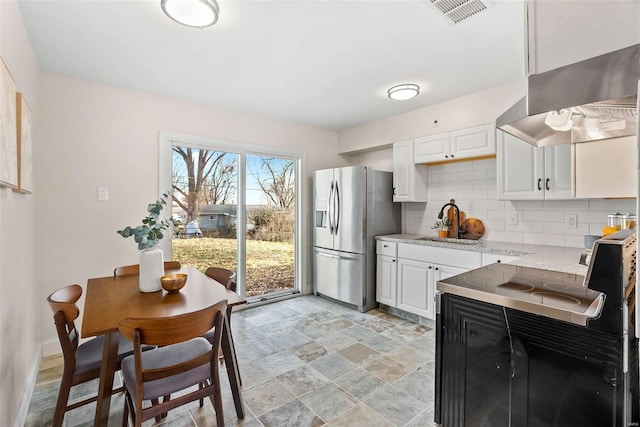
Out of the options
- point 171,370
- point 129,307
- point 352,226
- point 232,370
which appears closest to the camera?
point 171,370

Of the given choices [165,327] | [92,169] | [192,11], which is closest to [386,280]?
[165,327]

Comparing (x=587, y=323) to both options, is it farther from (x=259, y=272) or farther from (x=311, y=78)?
(x=259, y=272)

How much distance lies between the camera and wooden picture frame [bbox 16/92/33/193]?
5.59 feet

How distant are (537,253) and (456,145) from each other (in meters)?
1.33

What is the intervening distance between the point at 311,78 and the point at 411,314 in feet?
8.71

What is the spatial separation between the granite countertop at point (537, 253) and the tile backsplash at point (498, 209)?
0.44 ft

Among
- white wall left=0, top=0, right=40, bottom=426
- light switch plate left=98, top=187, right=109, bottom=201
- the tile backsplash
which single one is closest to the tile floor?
white wall left=0, top=0, right=40, bottom=426

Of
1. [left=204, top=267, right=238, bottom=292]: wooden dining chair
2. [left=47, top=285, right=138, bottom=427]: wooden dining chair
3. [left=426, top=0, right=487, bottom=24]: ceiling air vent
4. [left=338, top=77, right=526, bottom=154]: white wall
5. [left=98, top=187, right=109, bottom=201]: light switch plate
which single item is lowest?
[left=47, top=285, right=138, bottom=427]: wooden dining chair

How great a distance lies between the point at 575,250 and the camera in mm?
2545

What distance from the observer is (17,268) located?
Result: 1.83 m

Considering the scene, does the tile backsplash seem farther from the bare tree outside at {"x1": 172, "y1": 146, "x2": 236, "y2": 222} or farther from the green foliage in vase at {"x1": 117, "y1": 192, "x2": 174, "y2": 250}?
the green foliage in vase at {"x1": 117, "y1": 192, "x2": 174, "y2": 250}

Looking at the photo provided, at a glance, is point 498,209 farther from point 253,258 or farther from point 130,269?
point 130,269

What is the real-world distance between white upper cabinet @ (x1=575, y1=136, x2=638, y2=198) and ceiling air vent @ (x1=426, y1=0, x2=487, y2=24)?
117 centimetres

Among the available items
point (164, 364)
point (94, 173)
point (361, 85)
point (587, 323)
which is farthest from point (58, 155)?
point (587, 323)
